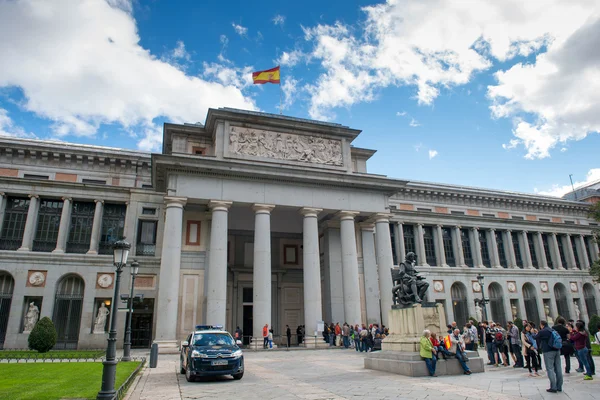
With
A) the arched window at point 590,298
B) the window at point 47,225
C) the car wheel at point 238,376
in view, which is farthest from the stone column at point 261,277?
the arched window at point 590,298

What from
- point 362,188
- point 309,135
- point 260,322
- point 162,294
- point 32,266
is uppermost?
point 309,135

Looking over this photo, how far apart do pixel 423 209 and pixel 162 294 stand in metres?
30.0

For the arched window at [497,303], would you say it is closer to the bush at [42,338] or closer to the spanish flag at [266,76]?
the spanish flag at [266,76]

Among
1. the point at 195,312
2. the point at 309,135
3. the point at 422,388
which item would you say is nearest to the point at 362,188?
the point at 309,135

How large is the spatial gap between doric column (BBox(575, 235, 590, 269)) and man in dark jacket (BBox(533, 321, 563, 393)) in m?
49.4

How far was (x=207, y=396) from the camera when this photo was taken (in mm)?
10305

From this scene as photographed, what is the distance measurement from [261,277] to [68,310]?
50.2 feet

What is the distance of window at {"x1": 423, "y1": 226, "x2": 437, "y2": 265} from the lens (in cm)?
4347

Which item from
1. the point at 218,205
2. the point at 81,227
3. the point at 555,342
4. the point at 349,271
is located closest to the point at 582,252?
the point at 349,271

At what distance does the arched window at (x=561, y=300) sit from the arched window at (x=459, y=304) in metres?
13.2

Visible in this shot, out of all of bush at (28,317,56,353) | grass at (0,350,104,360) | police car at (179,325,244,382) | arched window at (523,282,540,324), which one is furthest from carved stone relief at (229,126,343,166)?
arched window at (523,282,540,324)

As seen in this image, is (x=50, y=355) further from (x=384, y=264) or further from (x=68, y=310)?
(x=384, y=264)

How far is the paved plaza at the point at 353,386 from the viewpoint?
991 cm

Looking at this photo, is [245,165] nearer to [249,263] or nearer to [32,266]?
[249,263]
